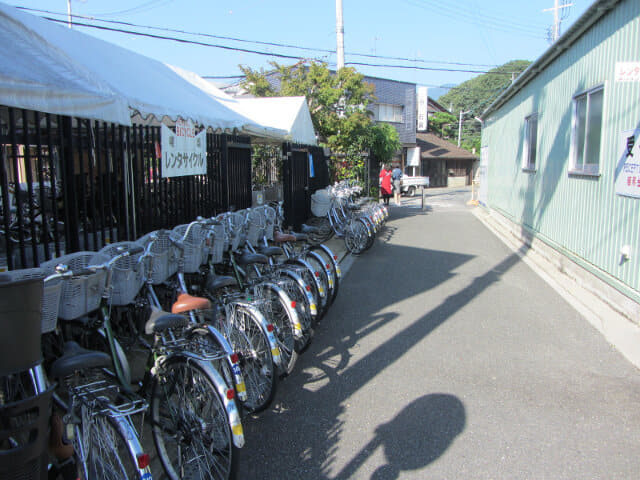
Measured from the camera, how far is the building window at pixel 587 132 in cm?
725

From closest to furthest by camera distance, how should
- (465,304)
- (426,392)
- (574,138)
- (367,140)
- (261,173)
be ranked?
(426,392), (465,304), (574,138), (261,173), (367,140)

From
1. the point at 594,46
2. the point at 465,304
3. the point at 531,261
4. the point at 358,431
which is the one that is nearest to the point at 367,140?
the point at 531,261

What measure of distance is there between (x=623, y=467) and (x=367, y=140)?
16712mm

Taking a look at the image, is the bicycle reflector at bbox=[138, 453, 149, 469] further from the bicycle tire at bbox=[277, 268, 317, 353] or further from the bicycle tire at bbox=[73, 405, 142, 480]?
the bicycle tire at bbox=[277, 268, 317, 353]

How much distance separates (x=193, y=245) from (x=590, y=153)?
639 cm

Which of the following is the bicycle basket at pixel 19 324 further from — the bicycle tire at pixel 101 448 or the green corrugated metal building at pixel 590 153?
the green corrugated metal building at pixel 590 153

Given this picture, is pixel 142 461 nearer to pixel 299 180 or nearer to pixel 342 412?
pixel 342 412

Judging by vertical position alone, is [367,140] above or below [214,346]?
above

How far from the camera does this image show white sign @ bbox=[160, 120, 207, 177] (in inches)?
219

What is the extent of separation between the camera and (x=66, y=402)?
8.50ft

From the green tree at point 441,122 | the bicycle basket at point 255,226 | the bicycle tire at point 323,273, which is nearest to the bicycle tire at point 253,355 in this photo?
the bicycle tire at point 323,273

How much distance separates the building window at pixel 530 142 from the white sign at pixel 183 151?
8040 mm

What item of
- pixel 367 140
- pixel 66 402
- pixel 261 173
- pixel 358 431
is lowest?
pixel 358 431

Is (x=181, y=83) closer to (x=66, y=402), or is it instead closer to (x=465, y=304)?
(x=465, y=304)
